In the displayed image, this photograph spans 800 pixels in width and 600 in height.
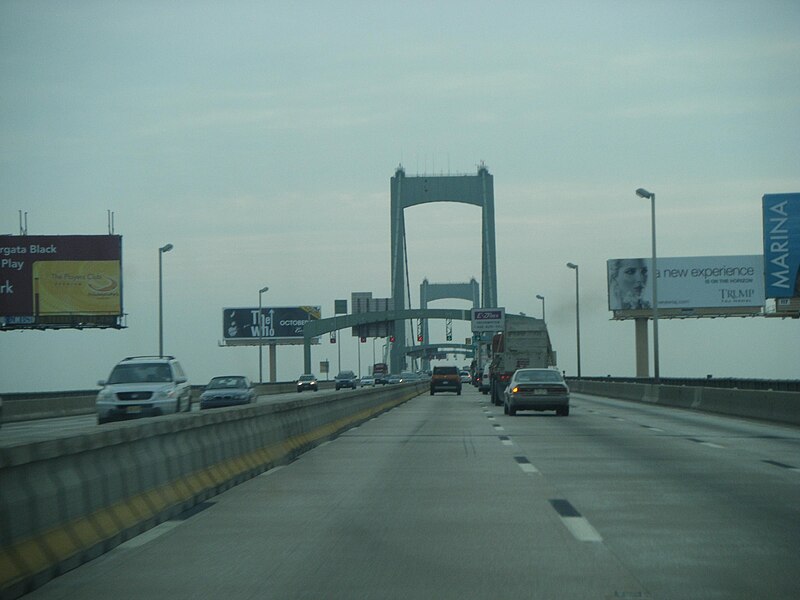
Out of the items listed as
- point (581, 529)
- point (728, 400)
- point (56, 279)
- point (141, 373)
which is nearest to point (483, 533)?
point (581, 529)

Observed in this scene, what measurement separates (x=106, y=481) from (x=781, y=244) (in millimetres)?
43915

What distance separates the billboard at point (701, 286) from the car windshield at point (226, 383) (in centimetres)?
6652

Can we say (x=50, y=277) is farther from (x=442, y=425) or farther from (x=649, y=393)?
(x=442, y=425)

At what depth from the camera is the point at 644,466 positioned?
1661cm

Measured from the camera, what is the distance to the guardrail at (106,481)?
7.61 m

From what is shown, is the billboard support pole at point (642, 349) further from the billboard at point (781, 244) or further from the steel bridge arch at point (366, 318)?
the billboard at point (781, 244)

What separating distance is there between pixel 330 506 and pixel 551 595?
5.13m

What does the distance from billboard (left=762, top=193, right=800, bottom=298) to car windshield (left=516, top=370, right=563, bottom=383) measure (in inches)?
671

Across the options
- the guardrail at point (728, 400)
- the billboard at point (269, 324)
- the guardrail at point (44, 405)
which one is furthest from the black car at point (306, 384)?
the billboard at point (269, 324)

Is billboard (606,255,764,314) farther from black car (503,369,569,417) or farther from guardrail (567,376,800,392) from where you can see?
black car (503,369,569,417)

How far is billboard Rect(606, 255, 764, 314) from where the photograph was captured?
103688 millimetres

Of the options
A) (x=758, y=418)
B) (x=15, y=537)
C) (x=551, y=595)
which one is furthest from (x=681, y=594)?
(x=758, y=418)

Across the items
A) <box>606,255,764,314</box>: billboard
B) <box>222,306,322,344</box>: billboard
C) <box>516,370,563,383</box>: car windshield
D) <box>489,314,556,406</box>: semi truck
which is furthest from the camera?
<box>222,306,322,344</box>: billboard

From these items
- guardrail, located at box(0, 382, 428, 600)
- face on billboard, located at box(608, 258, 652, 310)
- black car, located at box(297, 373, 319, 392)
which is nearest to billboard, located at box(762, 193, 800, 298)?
guardrail, located at box(0, 382, 428, 600)
